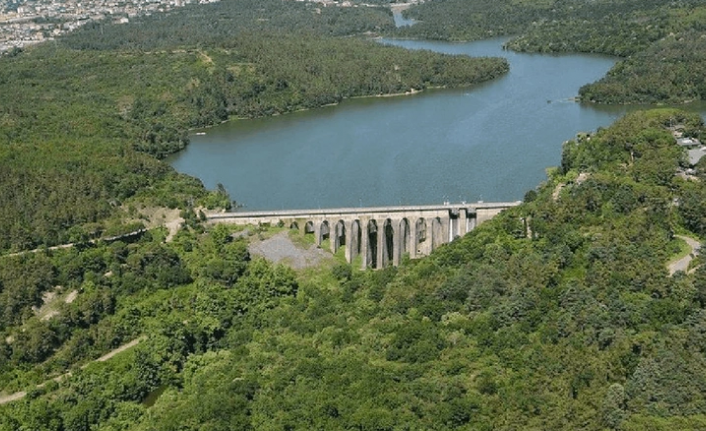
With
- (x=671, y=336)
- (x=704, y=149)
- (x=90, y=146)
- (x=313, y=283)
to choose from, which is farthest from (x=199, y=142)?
(x=671, y=336)

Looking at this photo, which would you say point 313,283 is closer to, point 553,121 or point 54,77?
point 553,121

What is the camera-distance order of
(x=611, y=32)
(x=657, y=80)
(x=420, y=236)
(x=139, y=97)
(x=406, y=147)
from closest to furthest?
(x=420, y=236)
(x=406, y=147)
(x=657, y=80)
(x=139, y=97)
(x=611, y=32)

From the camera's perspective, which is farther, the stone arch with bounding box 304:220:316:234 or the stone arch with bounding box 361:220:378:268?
the stone arch with bounding box 304:220:316:234

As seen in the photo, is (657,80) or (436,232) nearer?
(436,232)

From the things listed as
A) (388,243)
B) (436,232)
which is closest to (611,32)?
(436,232)

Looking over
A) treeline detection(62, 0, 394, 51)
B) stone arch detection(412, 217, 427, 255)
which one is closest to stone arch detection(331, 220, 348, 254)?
stone arch detection(412, 217, 427, 255)

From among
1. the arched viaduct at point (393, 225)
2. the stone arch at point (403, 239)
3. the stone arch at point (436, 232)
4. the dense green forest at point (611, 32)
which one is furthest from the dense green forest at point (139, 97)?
the dense green forest at point (611, 32)

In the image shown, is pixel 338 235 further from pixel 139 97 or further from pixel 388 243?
pixel 139 97

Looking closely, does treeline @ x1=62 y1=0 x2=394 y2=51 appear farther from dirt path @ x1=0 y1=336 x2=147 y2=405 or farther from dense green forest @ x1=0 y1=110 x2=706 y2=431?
dirt path @ x1=0 y1=336 x2=147 y2=405
